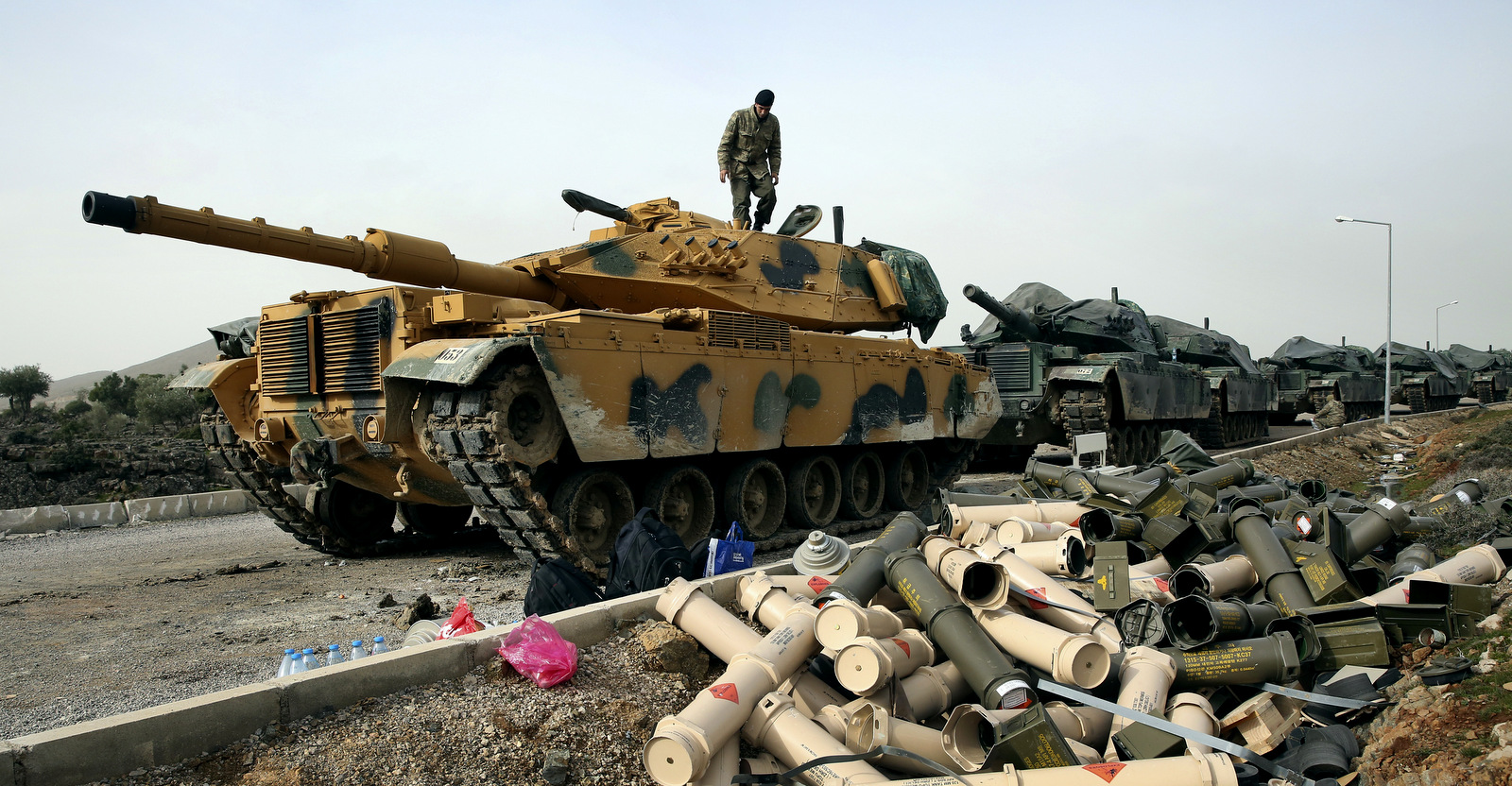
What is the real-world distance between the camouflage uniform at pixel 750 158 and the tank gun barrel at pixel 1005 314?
17.4 ft

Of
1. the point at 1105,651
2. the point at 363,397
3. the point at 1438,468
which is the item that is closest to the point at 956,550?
the point at 1105,651

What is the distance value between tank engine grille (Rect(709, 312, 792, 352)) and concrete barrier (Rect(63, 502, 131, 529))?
29.4ft

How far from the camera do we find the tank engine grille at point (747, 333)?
29.9ft

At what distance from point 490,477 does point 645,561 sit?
1.81 m

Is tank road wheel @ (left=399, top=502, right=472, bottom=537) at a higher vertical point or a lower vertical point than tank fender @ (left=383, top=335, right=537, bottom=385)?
lower

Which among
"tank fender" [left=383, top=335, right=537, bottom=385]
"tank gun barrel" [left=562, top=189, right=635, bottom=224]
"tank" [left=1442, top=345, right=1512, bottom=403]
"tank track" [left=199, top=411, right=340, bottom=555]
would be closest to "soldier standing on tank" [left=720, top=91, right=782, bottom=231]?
"tank gun barrel" [left=562, top=189, right=635, bottom=224]

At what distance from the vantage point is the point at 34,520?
12016mm

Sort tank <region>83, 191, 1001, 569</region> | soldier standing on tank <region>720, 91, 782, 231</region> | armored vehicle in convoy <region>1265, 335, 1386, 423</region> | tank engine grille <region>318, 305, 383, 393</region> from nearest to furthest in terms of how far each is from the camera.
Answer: tank <region>83, 191, 1001, 569</region>
tank engine grille <region>318, 305, 383, 393</region>
soldier standing on tank <region>720, 91, 782, 231</region>
armored vehicle in convoy <region>1265, 335, 1386, 423</region>

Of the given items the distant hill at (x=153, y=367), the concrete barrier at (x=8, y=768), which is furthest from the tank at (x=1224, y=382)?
the distant hill at (x=153, y=367)

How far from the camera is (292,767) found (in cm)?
328

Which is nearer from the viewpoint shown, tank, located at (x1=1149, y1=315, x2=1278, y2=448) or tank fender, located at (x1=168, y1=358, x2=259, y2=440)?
tank fender, located at (x1=168, y1=358, x2=259, y2=440)

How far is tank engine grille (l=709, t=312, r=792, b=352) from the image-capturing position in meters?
9.12

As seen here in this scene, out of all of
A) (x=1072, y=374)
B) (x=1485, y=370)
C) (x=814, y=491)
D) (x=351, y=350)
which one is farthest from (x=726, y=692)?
(x=1485, y=370)

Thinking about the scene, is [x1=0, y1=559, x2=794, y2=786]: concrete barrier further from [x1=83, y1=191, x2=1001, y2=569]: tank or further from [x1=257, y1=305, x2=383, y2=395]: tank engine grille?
[x1=257, y1=305, x2=383, y2=395]: tank engine grille
